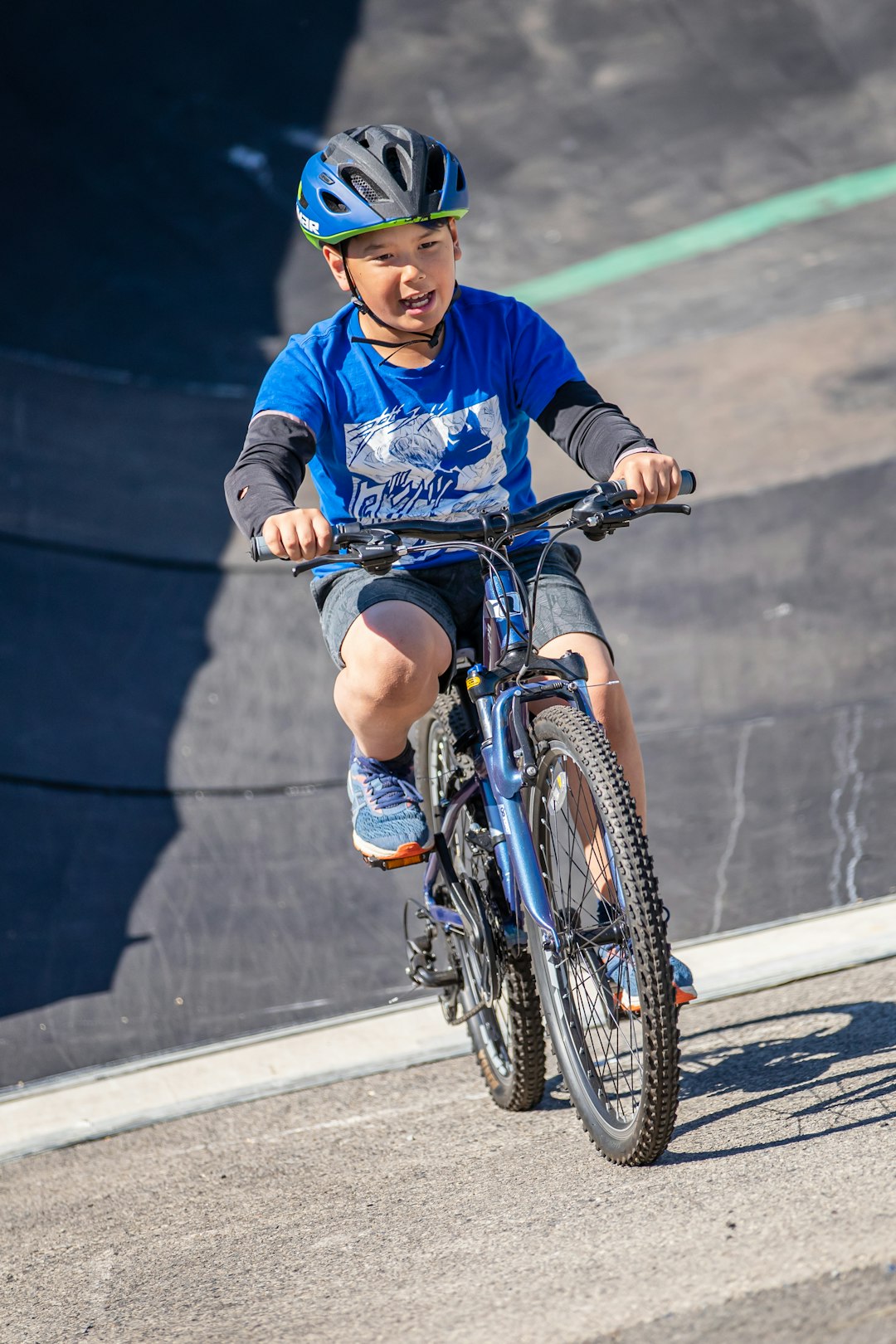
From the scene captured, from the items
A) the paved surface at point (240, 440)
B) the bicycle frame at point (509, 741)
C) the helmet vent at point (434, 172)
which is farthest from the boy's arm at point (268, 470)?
the paved surface at point (240, 440)

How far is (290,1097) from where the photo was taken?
3621 millimetres

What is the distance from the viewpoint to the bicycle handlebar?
8.37 ft

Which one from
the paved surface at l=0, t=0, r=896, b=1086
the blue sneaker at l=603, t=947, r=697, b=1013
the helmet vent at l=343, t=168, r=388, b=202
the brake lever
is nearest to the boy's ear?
the helmet vent at l=343, t=168, r=388, b=202

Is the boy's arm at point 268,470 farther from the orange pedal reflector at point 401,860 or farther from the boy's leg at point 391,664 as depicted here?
the orange pedal reflector at point 401,860

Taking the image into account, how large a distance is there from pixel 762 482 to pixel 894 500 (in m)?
0.70

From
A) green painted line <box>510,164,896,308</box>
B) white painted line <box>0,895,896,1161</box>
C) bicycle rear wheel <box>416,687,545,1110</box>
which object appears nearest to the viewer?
bicycle rear wheel <box>416,687,545,1110</box>

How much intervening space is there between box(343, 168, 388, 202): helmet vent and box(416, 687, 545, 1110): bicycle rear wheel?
1110mm

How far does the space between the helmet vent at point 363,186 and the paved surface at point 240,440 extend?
2.46 metres

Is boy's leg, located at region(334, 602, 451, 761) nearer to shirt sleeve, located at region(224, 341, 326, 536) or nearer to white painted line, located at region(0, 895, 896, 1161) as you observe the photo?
shirt sleeve, located at region(224, 341, 326, 536)

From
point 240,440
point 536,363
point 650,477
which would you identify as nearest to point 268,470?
point 536,363

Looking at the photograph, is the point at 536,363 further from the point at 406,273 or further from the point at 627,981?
the point at 627,981

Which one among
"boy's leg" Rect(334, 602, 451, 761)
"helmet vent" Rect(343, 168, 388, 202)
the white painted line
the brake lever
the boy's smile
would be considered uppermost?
"helmet vent" Rect(343, 168, 388, 202)

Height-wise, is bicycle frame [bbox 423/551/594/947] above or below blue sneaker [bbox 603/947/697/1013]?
above

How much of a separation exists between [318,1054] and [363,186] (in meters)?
2.33
